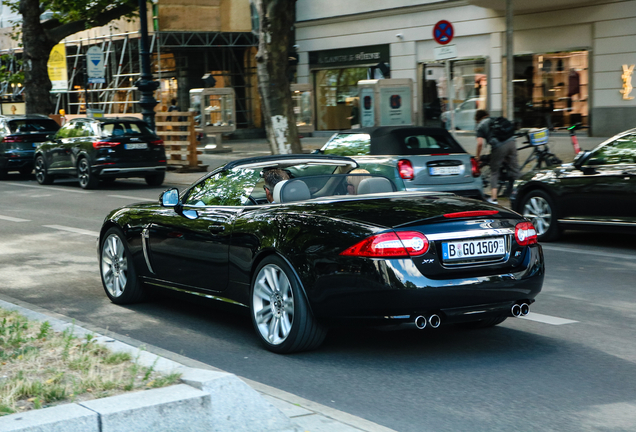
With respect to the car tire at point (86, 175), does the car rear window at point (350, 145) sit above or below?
above

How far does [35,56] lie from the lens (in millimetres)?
30953

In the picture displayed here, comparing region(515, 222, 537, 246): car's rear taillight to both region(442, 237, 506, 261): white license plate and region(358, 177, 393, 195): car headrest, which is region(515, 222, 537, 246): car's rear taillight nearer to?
region(442, 237, 506, 261): white license plate

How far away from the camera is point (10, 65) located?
154 feet

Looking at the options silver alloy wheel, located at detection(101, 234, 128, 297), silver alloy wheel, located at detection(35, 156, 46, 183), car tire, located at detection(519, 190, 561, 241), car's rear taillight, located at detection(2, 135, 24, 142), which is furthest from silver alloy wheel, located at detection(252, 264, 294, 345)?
car's rear taillight, located at detection(2, 135, 24, 142)

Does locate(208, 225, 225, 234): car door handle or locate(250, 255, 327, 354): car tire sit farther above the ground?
locate(208, 225, 225, 234): car door handle

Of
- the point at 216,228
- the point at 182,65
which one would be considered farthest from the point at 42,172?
the point at 216,228

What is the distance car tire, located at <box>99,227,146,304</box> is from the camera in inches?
297

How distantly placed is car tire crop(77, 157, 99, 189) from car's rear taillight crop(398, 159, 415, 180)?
9795 millimetres

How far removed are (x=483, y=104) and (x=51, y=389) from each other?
2464 cm

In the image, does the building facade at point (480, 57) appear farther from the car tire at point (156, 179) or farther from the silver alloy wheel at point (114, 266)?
the silver alloy wheel at point (114, 266)

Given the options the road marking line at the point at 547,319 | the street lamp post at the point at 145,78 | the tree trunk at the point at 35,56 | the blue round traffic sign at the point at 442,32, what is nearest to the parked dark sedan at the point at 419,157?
the blue round traffic sign at the point at 442,32

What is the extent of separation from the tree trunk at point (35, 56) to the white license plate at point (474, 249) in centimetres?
2778

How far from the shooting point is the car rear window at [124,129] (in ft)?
67.5

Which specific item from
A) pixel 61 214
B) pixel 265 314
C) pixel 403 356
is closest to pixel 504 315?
pixel 403 356
